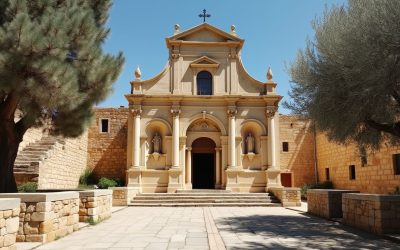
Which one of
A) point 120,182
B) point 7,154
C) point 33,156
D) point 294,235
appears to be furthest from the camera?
point 120,182

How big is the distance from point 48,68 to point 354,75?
7.23m

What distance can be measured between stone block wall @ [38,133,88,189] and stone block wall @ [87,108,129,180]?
0.64 m

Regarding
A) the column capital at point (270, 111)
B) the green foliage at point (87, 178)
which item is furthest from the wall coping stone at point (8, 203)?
the green foliage at point (87, 178)

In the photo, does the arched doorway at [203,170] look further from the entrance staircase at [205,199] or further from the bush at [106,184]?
the bush at [106,184]

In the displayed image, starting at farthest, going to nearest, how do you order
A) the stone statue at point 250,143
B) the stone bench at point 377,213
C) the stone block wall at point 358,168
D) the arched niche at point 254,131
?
the arched niche at point 254,131
the stone statue at point 250,143
the stone block wall at point 358,168
the stone bench at point 377,213

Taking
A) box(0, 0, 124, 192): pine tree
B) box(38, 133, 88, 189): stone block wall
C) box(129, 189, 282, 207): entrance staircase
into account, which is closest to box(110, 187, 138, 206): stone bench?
box(129, 189, 282, 207): entrance staircase

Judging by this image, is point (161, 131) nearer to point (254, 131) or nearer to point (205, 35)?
point (254, 131)

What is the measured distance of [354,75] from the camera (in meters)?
9.55

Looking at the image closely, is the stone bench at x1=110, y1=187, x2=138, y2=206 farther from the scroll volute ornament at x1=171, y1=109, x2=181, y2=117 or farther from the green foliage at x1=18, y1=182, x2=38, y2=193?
the scroll volute ornament at x1=171, y1=109, x2=181, y2=117

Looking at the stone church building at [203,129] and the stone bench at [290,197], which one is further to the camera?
the stone church building at [203,129]

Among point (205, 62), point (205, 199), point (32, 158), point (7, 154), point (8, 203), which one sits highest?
point (205, 62)

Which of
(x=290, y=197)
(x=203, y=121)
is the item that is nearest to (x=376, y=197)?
(x=290, y=197)

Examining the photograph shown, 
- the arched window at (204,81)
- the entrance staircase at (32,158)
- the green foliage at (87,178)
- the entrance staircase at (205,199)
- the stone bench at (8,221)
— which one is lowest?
the entrance staircase at (205,199)

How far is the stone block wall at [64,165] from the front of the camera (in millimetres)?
18609
